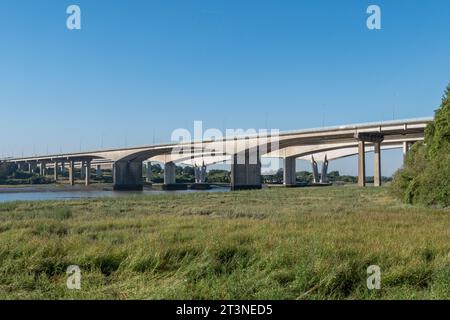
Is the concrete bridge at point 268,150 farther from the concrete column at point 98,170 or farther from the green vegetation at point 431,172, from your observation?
the concrete column at point 98,170

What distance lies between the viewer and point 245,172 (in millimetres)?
84062

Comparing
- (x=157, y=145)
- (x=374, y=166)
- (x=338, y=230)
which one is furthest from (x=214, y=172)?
(x=338, y=230)

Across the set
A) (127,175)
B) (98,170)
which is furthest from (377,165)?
(98,170)

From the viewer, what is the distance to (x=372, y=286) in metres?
7.22

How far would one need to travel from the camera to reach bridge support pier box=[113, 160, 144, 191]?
333 ft

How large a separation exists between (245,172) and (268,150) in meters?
6.62

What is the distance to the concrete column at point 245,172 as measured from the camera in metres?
82.5

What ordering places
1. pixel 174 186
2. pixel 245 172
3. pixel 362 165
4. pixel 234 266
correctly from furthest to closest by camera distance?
pixel 174 186
pixel 245 172
pixel 362 165
pixel 234 266

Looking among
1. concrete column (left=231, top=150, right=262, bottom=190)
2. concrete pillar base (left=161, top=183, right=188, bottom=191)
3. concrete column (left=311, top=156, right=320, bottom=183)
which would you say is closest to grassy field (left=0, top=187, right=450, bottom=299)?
concrete column (left=231, top=150, right=262, bottom=190)

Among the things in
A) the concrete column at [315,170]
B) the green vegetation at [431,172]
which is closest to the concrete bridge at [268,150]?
the concrete column at [315,170]

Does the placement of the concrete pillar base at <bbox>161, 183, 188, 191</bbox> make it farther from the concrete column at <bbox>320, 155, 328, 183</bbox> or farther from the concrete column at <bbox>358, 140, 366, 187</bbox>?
the concrete column at <bbox>358, 140, 366, 187</bbox>

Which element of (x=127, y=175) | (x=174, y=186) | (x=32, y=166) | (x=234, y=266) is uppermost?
(x=32, y=166)

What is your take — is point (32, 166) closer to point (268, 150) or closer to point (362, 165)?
point (268, 150)
